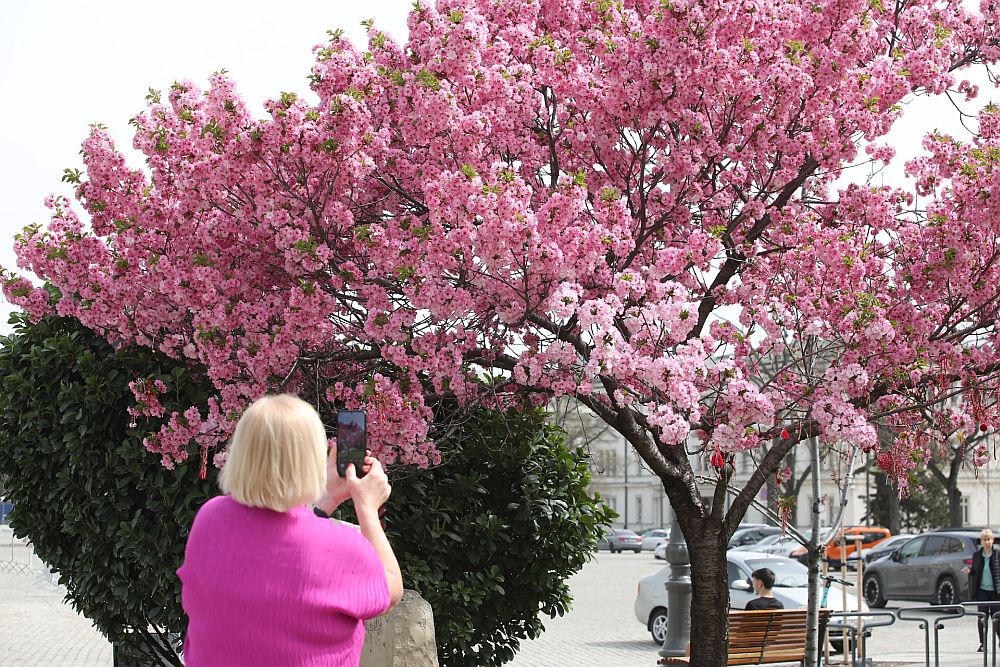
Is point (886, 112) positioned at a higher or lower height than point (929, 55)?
lower

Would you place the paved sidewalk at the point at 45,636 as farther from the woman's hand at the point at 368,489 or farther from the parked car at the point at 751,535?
the parked car at the point at 751,535

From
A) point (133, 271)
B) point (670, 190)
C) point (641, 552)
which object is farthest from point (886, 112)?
point (641, 552)

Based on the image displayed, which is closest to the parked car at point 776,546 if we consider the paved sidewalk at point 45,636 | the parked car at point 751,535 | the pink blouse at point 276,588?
the parked car at point 751,535

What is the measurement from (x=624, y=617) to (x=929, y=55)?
15.6 meters

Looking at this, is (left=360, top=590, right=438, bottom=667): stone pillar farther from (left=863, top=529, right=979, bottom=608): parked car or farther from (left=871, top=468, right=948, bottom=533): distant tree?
(left=871, top=468, right=948, bottom=533): distant tree

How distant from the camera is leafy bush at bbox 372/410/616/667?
8.84 metres

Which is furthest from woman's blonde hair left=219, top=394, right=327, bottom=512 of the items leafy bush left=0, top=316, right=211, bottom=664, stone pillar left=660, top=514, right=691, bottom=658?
stone pillar left=660, top=514, right=691, bottom=658

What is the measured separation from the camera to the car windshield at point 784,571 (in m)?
18.8

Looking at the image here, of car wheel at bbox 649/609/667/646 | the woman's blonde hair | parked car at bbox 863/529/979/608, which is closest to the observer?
the woman's blonde hair

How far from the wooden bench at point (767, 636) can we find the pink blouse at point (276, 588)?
10.1m

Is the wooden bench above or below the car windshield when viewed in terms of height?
below

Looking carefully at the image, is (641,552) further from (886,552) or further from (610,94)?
(610,94)

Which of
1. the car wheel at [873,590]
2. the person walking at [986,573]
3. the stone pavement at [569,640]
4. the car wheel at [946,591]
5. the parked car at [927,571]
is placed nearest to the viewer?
the stone pavement at [569,640]

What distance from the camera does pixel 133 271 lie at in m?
8.43
